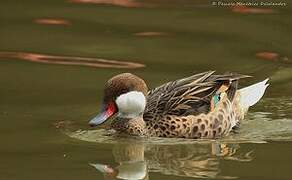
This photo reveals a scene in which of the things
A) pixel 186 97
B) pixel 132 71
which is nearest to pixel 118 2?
pixel 132 71

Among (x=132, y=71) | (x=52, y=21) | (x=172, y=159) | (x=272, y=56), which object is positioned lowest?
(x=172, y=159)

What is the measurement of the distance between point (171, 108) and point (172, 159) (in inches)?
33.6

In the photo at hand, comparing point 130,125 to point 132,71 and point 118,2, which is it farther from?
point 118,2

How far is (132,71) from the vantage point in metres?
11.2

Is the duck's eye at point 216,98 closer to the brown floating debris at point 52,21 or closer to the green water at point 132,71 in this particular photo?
the green water at point 132,71

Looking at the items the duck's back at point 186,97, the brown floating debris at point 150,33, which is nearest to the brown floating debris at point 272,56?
the brown floating debris at point 150,33

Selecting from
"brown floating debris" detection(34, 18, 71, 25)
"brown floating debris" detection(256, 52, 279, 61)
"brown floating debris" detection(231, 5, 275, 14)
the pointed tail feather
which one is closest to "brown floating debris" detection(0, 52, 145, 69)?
"brown floating debris" detection(34, 18, 71, 25)

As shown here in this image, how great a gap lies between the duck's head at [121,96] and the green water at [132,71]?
245 millimetres

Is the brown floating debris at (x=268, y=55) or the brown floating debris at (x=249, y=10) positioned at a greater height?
the brown floating debris at (x=249, y=10)

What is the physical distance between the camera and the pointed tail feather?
9.95 metres

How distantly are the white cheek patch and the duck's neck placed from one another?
0.17 feet

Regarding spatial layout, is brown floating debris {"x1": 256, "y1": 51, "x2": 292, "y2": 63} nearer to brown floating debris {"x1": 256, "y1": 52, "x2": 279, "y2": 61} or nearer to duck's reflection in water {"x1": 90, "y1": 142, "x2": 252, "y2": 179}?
brown floating debris {"x1": 256, "y1": 52, "x2": 279, "y2": 61}

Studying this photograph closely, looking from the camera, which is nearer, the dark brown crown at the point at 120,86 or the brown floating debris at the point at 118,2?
the dark brown crown at the point at 120,86

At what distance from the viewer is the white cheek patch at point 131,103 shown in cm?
912
